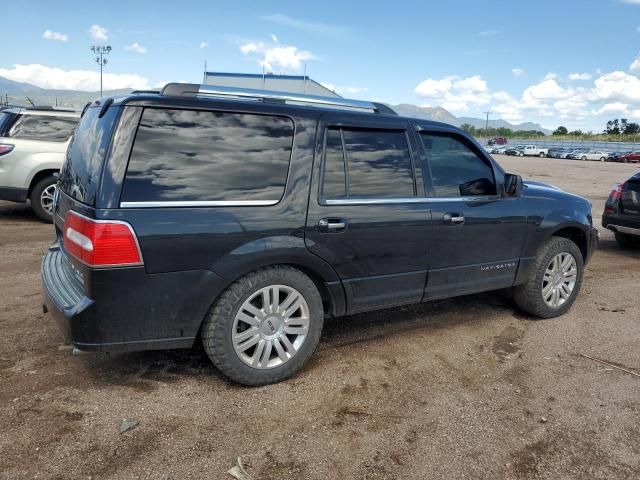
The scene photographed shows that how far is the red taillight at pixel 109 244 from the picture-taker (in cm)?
273

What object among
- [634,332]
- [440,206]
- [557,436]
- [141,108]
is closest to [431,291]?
[440,206]

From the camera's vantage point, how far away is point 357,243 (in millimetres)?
3482

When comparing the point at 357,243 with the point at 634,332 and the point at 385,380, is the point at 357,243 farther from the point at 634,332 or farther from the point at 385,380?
the point at 634,332

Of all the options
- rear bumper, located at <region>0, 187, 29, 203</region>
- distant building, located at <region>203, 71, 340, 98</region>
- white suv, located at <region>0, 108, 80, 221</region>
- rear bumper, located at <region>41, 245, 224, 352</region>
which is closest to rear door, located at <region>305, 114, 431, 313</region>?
rear bumper, located at <region>41, 245, 224, 352</region>

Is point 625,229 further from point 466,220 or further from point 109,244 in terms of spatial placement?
point 109,244

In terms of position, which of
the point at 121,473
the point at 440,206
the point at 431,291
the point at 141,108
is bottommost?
the point at 121,473

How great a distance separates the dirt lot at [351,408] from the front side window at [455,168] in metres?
1.19

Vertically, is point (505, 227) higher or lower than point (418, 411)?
higher

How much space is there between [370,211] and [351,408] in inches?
50.1

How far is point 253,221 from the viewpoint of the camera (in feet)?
10.1

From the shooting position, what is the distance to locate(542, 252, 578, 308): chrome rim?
4.70 m

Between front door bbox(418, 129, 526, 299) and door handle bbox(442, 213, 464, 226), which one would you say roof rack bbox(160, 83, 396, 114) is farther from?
door handle bbox(442, 213, 464, 226)

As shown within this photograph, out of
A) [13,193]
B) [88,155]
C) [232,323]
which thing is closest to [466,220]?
[232,323]

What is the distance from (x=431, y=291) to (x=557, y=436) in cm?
136
